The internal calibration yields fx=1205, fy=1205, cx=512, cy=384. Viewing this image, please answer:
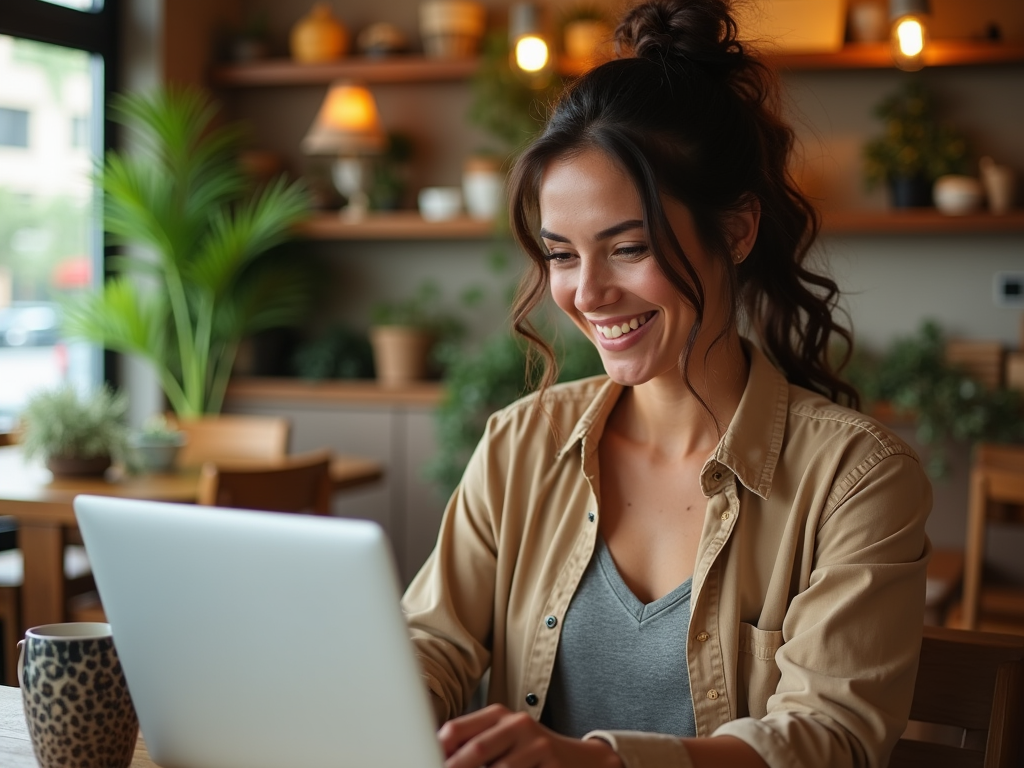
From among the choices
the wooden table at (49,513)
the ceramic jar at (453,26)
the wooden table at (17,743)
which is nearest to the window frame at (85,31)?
the ceramic jar at (453,26)

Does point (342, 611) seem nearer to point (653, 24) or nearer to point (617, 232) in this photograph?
point (617, 232)

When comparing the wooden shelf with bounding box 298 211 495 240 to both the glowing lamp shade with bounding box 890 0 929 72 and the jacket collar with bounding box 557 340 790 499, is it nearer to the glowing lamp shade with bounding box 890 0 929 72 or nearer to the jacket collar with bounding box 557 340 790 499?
the glowing lamp shade with bounding box 890 0 929 72

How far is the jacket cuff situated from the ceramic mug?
0.40 m

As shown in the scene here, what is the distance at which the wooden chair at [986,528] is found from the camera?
3037 millimetres

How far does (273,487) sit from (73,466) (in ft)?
1.94

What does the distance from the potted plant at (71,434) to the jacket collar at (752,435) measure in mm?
1919

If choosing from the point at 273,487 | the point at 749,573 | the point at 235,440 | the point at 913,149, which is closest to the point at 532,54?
the point at 913,149

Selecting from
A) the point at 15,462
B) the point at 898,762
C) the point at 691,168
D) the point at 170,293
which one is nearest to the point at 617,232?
the point at 691,168

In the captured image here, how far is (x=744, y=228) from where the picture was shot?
1491 mm

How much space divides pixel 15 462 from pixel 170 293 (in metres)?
1.53

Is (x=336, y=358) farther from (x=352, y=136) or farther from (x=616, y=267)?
(x=616, y=267)

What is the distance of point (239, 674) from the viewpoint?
905mm

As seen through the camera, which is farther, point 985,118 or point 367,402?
point 367,402

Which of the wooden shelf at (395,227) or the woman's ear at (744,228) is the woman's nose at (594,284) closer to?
the woman's ear at (744,228)
